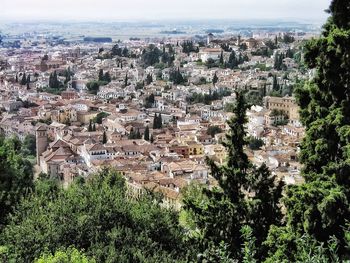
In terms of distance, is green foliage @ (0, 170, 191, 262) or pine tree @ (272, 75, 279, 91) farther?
pine tree @ (272, 75, 279, 91)

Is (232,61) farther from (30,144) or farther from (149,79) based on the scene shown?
(30,144)

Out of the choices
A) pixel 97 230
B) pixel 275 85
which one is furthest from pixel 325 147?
pixel 275 85

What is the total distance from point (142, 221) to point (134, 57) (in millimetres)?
69697

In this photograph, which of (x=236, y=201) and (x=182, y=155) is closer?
(x=236, y=201)

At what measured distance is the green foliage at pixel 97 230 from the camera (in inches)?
293

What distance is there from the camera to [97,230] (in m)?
7.91

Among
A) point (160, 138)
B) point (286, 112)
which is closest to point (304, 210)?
point (160, 138)

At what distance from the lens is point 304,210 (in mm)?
5777

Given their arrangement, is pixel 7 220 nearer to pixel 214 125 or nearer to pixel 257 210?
pixel 257 210

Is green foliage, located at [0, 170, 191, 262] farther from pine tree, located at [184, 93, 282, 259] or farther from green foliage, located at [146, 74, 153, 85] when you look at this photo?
green foliage, located at [146, 74, 153, 85]

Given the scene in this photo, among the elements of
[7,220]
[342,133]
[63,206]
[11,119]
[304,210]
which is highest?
[342,133]

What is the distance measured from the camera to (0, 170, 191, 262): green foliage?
293 inches

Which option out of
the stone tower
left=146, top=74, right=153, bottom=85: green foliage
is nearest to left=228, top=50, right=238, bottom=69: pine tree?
left=146, top=74, right=153, bottom=85: green foliage

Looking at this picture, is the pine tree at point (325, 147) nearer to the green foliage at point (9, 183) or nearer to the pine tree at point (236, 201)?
the pine tree at point (236, 201)
